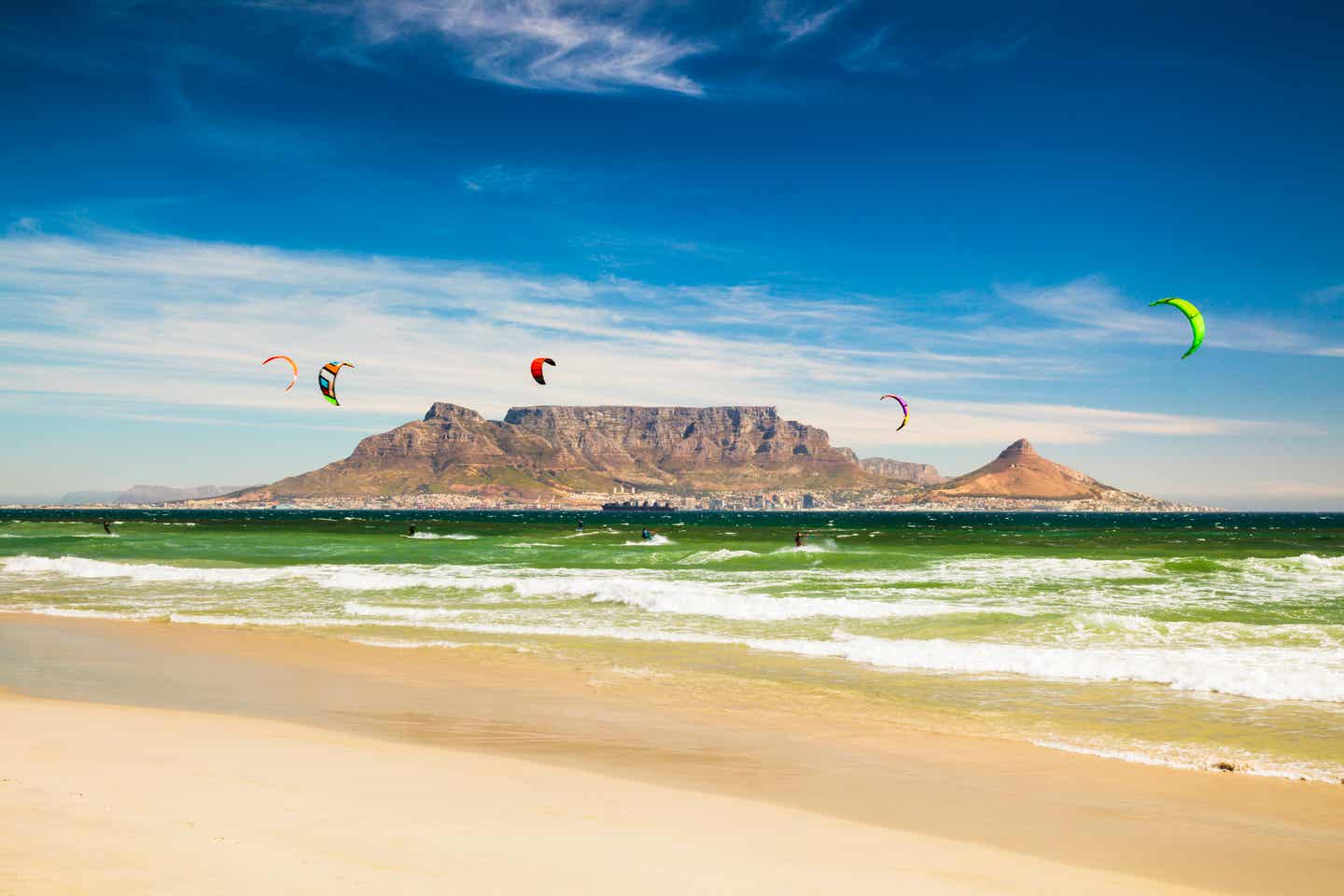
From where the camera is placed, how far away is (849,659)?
15.1 meters

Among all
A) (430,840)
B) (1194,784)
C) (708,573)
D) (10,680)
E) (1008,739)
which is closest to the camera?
(430,840)

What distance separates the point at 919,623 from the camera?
64.9ft

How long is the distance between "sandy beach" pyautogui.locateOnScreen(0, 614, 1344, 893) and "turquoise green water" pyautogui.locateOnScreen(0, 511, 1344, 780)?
63.0 inches

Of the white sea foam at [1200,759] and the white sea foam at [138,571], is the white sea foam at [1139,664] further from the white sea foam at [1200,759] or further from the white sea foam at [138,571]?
the white sea foam at [138,571]

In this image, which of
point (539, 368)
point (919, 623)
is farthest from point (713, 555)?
point (919, 623)

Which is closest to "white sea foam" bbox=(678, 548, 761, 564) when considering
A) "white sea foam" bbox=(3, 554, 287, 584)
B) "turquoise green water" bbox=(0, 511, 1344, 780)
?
"turquoise green water" bbox=(0, 511, 1344, 780)

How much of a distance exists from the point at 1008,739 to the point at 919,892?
5.11m

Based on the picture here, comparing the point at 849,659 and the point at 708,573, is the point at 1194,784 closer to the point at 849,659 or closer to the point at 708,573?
the point at 849,659

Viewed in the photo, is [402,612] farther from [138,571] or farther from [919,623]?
[138,571]

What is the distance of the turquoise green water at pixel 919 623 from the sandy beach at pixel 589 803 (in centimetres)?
160

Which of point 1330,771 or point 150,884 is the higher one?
point 150,884

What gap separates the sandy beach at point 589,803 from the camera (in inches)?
205

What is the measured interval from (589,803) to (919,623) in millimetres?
14230

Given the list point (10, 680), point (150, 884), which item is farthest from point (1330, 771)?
point (10, 680)
